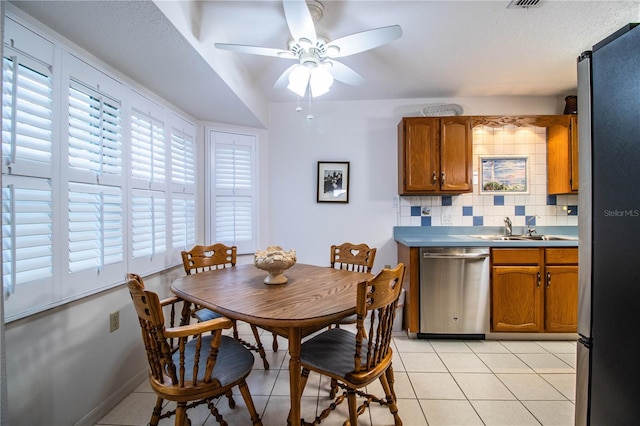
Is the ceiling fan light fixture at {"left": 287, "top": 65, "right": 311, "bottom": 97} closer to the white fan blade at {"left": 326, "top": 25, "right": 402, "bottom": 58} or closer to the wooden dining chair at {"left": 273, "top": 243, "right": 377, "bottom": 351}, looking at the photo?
the white fan blade at {"left": 326, "top": 25, "right": 402, "bottom": 58}

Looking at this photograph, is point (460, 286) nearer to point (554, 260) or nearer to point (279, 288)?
point (554, 260)

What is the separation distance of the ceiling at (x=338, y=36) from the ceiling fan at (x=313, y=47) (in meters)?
0.28

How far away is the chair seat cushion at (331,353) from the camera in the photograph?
126 cm

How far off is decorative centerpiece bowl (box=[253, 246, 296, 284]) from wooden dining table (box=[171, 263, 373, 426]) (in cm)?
5

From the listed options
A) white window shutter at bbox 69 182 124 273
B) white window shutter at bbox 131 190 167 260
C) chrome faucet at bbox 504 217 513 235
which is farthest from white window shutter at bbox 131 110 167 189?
chrome faucet at bbox 504 217 513 235

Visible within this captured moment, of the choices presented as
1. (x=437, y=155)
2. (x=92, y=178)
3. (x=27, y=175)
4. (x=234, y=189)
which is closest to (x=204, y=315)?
(x=92, y=178)

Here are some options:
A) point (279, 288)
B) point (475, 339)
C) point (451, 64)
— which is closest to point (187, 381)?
point (279, 288)

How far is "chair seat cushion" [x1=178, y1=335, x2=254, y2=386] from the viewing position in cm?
121

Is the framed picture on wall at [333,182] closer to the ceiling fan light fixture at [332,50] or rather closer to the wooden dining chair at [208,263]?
the wooden dining chair at [208,263]

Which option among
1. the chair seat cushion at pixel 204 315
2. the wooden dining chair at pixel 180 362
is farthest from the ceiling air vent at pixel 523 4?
the chair seat cushion at pixel 204 315

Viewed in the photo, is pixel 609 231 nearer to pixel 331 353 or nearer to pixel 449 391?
pixel 331 353

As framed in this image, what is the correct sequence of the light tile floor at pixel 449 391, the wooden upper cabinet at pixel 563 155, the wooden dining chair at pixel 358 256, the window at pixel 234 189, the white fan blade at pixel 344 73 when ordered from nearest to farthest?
Result: 1. the light tile floor at pixel 449 391
2. the white fan blade at pixel 344 73
3. the wooden dining chair at pixel 358 256
4. the wooden upper cabinet at pixel 563 155
5. the window at pixel 234 189

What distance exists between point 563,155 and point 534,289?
58.2 inches

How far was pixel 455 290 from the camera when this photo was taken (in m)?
2.43
